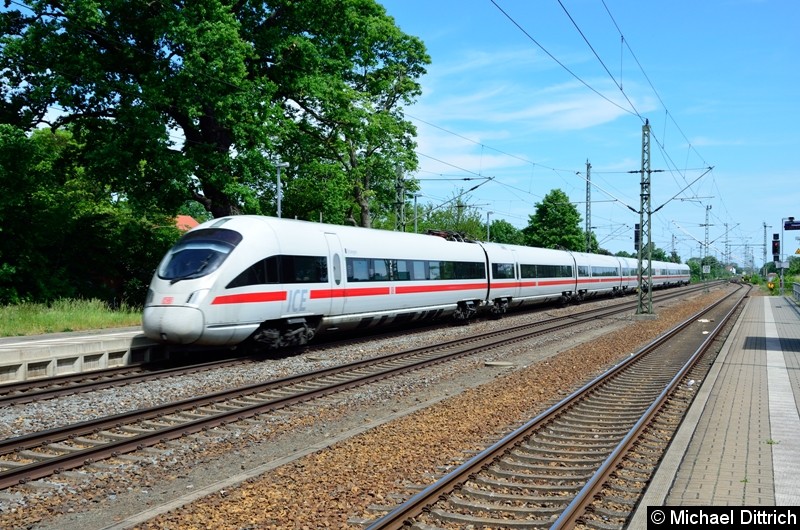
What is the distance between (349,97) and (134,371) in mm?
17042

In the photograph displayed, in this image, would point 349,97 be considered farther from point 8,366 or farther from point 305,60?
point 8,366

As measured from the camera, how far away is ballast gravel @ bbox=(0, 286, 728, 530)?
19.0 ft

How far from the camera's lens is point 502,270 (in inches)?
1077

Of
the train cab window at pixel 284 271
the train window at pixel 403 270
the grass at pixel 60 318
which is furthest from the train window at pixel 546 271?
the grass at pixel 60 318

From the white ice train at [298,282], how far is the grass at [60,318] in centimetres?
600

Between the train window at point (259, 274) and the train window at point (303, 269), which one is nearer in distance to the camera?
the train window at point (259, 274)

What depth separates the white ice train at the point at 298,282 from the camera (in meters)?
13.2

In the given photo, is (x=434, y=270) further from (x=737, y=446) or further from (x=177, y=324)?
(x=737, y=446)

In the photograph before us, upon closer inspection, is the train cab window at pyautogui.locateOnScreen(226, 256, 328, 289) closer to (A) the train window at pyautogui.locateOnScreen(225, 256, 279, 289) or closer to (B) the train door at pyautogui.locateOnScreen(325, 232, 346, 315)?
(A) the train window at pyautogui.locateOnScreen(225, 256, 279, 289)

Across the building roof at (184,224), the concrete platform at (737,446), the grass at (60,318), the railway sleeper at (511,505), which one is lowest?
the railway sleeper at (511,505)

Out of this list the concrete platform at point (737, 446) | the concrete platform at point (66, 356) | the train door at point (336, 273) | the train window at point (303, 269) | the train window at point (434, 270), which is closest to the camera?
the concrete platform at point (737, 446)

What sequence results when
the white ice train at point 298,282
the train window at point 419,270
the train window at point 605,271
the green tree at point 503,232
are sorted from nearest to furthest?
the white ice train at point 298,282 < the train window at point 419,270 < the train window at point 605,271 < the green tree at point 503,232

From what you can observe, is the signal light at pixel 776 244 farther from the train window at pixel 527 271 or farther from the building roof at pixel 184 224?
the building roof at pixel 184 224

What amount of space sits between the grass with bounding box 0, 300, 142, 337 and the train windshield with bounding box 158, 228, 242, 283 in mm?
6135
